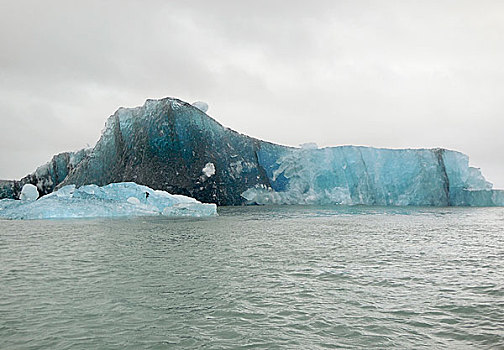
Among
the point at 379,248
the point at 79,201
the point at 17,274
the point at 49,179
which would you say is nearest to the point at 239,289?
the point at 17,274

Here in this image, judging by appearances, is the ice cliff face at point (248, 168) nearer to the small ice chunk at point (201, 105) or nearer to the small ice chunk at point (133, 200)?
the small ice chunk at point (201, 105)

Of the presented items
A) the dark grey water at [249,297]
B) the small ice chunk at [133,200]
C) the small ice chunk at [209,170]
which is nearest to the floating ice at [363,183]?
the small ice chunk at [209,170]

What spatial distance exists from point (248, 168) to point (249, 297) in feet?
219

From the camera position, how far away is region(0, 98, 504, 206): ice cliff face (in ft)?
231

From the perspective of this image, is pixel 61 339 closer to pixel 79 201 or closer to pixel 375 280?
pixel 375 280

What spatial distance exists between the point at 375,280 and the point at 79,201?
3496 centimetres

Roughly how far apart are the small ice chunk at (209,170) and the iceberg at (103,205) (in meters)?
22.8

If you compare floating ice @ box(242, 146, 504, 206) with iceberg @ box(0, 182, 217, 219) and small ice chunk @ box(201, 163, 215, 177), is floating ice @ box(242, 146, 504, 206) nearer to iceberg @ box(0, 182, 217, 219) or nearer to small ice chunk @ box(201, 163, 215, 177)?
small ice chunk @ box(201, 163, 215, 177)

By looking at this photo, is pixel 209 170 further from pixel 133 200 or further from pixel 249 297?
pixel 249 297

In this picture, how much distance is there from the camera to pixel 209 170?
233ft

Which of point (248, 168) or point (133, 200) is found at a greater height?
point (248, 168)

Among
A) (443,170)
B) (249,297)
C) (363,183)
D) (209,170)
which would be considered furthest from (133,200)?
(443,170)

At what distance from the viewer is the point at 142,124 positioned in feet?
240

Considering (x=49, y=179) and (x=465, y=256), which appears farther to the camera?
(x=49, y=179)
